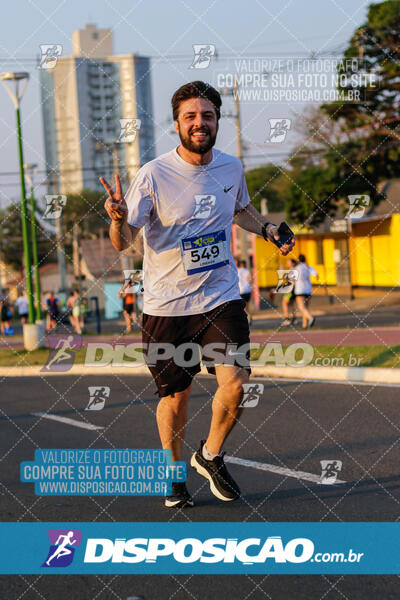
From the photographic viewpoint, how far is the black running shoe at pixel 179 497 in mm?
4809

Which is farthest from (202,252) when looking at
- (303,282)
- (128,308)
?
(128,308)

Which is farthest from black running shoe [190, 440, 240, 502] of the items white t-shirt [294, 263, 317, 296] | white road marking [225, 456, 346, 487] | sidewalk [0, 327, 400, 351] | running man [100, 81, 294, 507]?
white t-shirt [294, 263, 317, 296]

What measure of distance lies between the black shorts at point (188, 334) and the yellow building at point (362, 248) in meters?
26.4

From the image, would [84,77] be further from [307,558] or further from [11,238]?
[307,558]

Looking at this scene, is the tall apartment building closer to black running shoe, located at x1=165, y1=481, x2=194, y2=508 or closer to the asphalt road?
the asphalt road

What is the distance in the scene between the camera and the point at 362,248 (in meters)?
36.8

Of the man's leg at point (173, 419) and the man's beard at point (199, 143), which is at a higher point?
the man's beard at point (199, 143)
